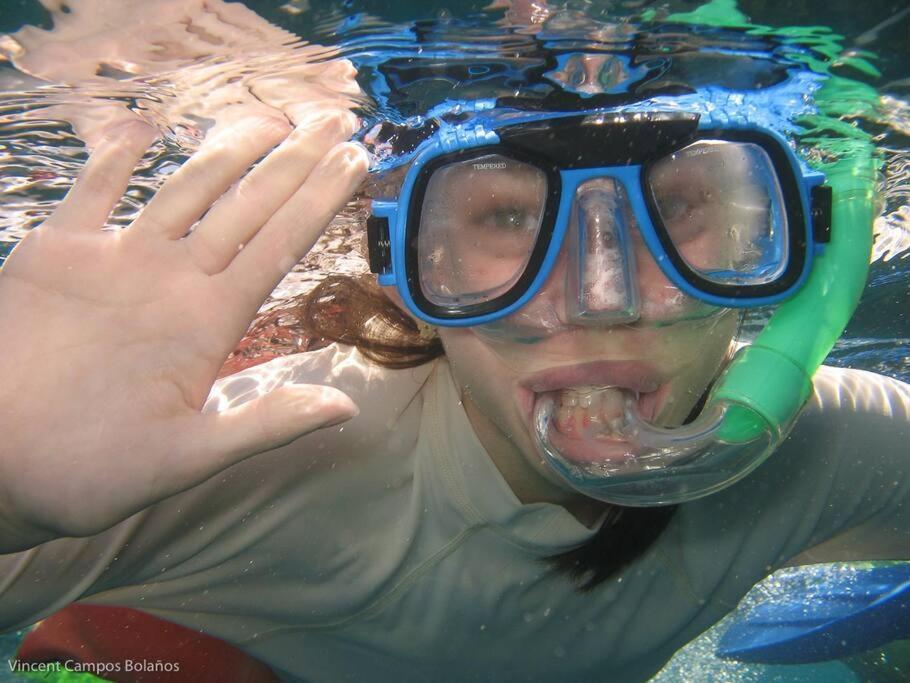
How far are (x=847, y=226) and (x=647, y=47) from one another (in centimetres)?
136

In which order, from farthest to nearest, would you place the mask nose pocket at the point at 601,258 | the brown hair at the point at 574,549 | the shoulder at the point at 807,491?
the shoulder at the point at 807,491 → the brown hair at the point at 574,549 → the mask nose pocket at the point at 601,258

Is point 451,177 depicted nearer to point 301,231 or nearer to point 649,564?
point 301,231

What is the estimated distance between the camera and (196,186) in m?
1.81

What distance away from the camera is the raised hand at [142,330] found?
1.67 metres

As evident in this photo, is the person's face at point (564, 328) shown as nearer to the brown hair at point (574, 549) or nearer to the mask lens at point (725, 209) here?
the mask lens at point (725, 209)

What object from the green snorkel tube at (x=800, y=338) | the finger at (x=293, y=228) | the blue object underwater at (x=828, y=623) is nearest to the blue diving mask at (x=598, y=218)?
the green snorkel tube at (x=800, y=338)

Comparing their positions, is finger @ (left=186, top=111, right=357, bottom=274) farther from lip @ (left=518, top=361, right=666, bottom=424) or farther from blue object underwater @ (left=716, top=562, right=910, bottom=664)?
blue object underwater @ (left=716, top=562, right=910, bottom=664)

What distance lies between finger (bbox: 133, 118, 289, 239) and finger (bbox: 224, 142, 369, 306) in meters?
0.20

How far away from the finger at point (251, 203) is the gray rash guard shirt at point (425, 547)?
0.96 meters

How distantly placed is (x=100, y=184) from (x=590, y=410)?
192 centimetres

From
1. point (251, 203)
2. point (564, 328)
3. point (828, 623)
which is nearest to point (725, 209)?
point (564, 328)

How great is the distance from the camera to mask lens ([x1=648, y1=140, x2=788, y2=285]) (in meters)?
2.26

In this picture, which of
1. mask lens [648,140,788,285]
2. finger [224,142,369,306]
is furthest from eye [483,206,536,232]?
finger [224,142,369,306]

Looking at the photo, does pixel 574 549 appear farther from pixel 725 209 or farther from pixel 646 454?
pixel 725 209
